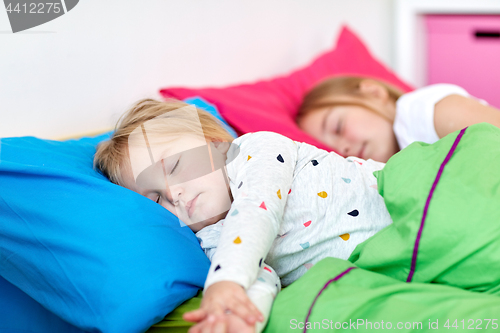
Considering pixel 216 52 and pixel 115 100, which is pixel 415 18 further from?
pixel 115 100

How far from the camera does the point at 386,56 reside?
7.61 feet

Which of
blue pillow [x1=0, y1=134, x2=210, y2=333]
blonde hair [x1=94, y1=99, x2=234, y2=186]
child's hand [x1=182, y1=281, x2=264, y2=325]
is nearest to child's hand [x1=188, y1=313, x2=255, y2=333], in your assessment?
child's hand [x1=182, y1=281, x2=264, y2=325]

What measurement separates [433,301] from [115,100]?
2.84ft

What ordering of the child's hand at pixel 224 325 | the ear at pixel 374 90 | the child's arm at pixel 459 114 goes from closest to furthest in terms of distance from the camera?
the child's hand at pixel 224 325
the child's arm at pixel 459 114
the ear at pixel 374 90

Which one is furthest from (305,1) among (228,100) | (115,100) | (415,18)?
(115,100)

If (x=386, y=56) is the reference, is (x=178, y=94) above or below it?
above

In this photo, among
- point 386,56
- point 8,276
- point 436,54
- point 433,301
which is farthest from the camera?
point 386,56

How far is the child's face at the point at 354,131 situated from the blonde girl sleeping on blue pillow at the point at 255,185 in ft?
1.22

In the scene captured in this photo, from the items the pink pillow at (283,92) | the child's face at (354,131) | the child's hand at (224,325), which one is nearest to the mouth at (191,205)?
the child's hand at (224,325)

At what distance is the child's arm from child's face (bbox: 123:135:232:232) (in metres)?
0.60

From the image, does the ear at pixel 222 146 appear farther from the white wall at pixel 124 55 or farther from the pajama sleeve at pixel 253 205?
the white wall at pixel 124 55

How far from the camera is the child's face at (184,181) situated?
2.39ft

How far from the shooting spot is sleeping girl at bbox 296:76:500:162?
107cm

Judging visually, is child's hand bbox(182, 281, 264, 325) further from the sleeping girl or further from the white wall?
the sleeping girl
